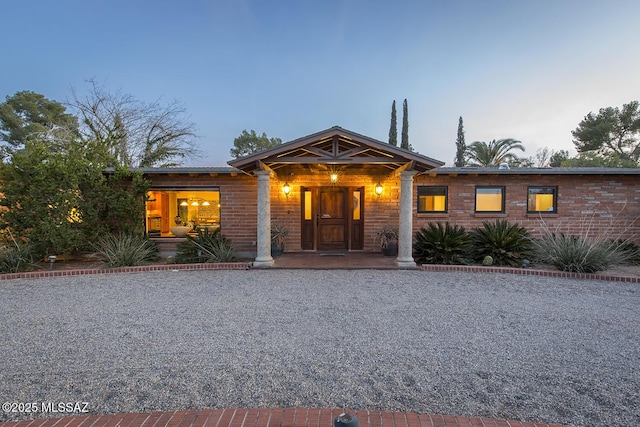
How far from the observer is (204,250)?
8688mm

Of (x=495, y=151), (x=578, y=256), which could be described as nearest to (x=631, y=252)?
(x=578, y=256)

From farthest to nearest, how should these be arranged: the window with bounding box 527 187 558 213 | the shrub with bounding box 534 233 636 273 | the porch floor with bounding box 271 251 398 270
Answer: the window with bounding box 527 187 558 213 < the porch floor with bounding box 271 251 398 270 < the shrub with bounding box 534 233 636 273

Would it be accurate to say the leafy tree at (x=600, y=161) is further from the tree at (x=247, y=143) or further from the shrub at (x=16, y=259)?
the shrub at (x=16, y=259)

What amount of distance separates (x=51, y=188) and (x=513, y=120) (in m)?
21.9

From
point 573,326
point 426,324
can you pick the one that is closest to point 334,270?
point 426,324

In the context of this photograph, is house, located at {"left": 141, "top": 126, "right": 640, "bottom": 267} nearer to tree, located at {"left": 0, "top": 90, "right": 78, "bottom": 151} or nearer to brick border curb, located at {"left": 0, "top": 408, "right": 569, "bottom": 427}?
brick border curb, located at {"left": 0, "top": 408, "right": 569, "bottom": 427}

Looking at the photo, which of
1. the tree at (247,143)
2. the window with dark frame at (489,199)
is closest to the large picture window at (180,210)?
the window with dark frame at (489,199)

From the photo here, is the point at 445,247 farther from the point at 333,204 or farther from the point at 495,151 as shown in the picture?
the point at 495,151

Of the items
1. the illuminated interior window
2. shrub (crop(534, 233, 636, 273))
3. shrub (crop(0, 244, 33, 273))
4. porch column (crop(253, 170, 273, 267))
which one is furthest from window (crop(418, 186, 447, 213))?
shrub (crop(0, 244, 33, 273))

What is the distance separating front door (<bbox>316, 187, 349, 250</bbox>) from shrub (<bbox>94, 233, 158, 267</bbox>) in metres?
5.31

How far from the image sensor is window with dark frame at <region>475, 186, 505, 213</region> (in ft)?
32.7

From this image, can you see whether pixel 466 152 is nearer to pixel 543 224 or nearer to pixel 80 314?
pixel 543 224

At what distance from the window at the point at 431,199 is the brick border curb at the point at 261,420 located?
833 cm

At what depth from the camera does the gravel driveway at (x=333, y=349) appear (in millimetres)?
2514
